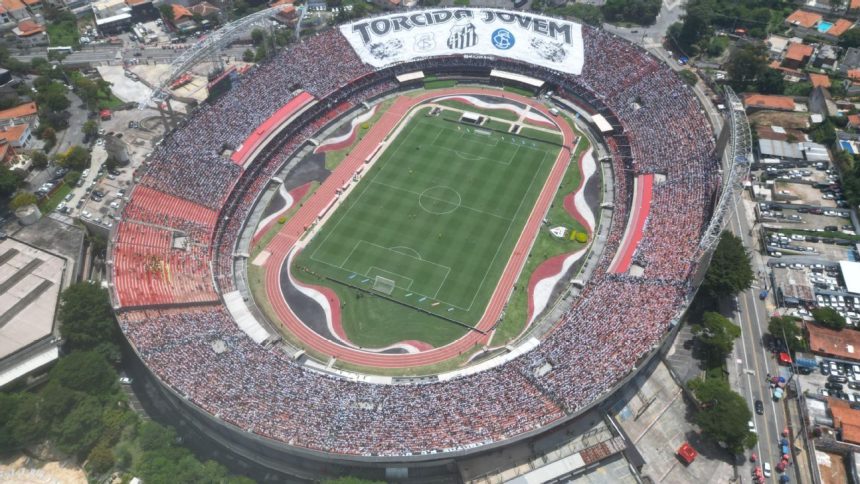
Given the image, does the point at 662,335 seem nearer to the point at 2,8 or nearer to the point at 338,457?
the point at 338,457

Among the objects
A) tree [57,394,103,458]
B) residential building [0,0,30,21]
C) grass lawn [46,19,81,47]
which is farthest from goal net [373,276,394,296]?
residential building [0,0,30,21]

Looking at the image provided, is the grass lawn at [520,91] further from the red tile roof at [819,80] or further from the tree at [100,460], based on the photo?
the tree at [100,460]

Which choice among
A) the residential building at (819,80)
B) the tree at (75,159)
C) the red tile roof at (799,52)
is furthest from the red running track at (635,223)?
the tree at (75,159)

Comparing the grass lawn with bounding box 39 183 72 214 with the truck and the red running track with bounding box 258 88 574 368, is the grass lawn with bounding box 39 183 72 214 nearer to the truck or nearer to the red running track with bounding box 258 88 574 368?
the red running track with bounding box 258 88 574 368

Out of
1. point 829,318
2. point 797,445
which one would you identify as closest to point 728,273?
point 829,318

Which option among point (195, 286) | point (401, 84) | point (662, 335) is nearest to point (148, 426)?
point (195, 286)

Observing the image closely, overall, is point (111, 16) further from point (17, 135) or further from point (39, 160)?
point (39, 160)
